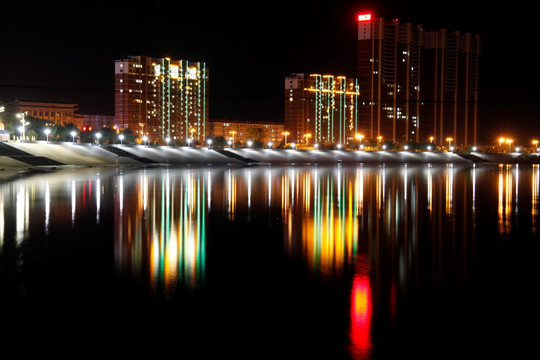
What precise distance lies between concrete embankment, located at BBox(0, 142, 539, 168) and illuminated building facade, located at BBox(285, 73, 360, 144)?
108 ft

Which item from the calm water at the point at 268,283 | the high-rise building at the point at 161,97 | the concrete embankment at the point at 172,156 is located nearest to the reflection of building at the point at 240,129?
the high-rise building at the point at 161,97

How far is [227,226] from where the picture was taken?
980cm

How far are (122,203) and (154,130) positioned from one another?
88.4 meters

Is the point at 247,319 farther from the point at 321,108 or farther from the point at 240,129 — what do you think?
the point at 240,129

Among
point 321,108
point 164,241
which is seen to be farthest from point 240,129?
point 164,241

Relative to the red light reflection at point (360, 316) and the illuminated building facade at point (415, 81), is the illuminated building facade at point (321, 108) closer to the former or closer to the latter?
the illuminated building facade at point (415, 81)

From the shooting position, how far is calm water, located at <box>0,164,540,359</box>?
4113 mm

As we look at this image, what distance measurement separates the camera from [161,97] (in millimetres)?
99500

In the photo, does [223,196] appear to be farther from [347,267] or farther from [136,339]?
[136,339]

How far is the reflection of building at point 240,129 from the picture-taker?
12444 centimetres

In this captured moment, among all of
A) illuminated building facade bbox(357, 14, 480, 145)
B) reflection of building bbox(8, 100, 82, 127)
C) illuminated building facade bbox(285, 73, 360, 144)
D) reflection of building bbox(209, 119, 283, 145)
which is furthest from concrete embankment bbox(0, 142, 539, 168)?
reflection of building bbox(8, 100, 82, 127)

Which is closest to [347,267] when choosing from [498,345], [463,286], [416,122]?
[463,286]

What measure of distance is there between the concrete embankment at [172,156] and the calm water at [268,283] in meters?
27.2

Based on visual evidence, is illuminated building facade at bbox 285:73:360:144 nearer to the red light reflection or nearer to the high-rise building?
the high-rise building
